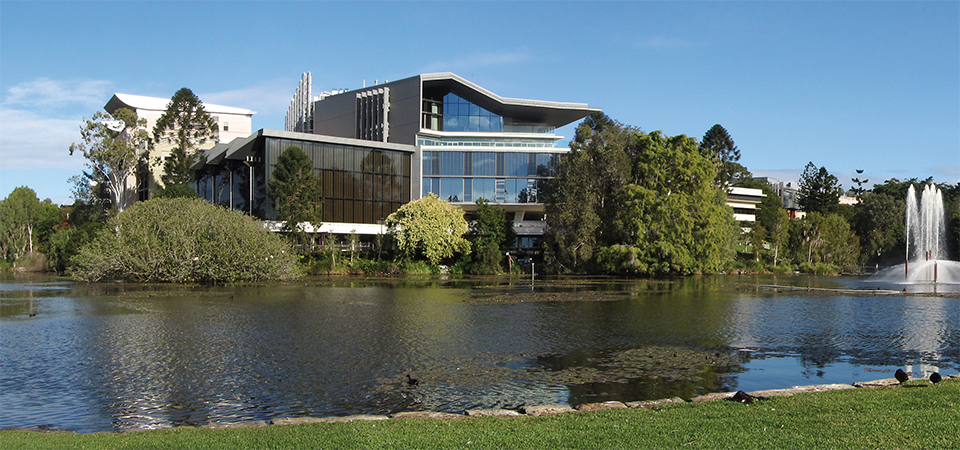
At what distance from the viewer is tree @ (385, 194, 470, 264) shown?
228 ft

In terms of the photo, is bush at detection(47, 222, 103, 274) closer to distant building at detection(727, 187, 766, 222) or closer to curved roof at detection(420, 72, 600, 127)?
curved roof at detection(420, 72, 600, 127)

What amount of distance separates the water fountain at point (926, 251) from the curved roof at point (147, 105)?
82.9 m

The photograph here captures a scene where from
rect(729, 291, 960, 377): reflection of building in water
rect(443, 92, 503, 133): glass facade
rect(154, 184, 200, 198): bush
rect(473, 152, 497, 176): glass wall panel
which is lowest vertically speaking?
rect(729, 291, 960, 377): reflection of building in water

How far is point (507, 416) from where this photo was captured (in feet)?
38.6

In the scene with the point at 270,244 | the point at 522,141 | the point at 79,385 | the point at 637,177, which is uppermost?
the point at 522,141

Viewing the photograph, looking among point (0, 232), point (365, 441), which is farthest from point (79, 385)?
point (0, 232)

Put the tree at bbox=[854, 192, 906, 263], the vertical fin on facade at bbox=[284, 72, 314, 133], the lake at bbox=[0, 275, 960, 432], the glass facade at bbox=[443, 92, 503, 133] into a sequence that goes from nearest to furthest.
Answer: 1. the lake at bbox=[0, 275, 960, 432]
2. the glass facade at bbox=[443, 92, 503, 133]
3. the tree at bbox=[854, 192, 906, 263]
4. the vertical fin on facade at bbox=[284, 72, 314, 133]

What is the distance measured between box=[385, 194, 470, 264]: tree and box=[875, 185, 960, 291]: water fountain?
1484 inches

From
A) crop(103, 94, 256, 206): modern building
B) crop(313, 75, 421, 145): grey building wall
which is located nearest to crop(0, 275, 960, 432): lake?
crop(313, 75, 421, 145): grey building wall

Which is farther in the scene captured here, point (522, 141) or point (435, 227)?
point (522, 141)

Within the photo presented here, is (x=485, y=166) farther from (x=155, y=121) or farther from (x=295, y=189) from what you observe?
(x=155, y=121)

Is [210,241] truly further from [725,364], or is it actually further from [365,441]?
[365,441]

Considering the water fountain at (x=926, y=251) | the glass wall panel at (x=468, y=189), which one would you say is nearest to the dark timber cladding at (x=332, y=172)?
the glass wall panel at (x=468, y=189)

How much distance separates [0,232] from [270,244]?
61.3 m
